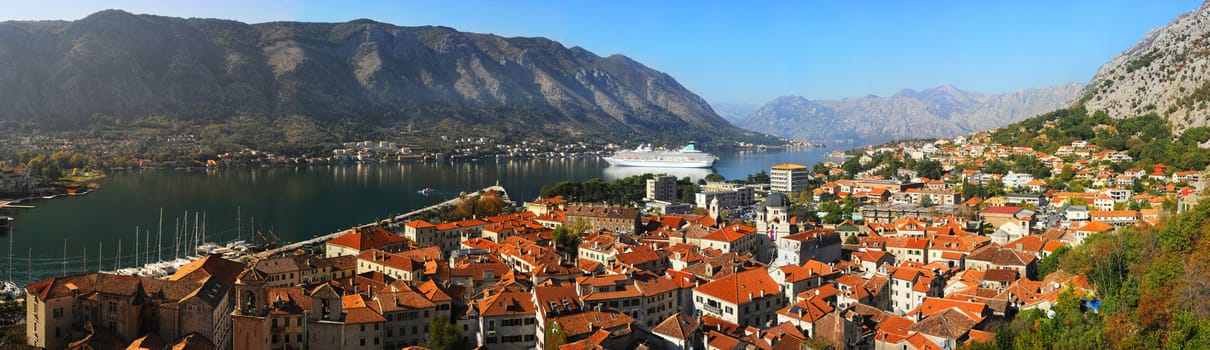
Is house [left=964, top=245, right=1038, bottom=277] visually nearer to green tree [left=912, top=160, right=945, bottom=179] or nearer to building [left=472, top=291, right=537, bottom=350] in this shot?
building [left=472, top=291, right=537, bottom=350]

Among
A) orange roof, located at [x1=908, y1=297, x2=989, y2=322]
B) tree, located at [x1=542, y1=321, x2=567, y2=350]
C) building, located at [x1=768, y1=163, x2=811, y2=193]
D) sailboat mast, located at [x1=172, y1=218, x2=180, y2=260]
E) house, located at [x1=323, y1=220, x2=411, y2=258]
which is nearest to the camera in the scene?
tree, located at [x1=542, y1=321, x2=567, y2=350]

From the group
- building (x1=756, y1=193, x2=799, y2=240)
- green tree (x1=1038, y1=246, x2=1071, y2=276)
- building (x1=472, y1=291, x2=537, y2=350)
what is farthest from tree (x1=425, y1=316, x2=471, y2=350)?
green tree (x1=1038, y1=246, x2=1071, y2=276)

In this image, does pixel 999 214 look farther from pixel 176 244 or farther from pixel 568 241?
pixel 176 244

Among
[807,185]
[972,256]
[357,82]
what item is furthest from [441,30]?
[972,256]

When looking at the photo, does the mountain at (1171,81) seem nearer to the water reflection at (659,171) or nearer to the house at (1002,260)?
the house at (1002,260)

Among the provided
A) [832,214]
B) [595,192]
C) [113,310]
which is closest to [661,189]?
[595,192]
